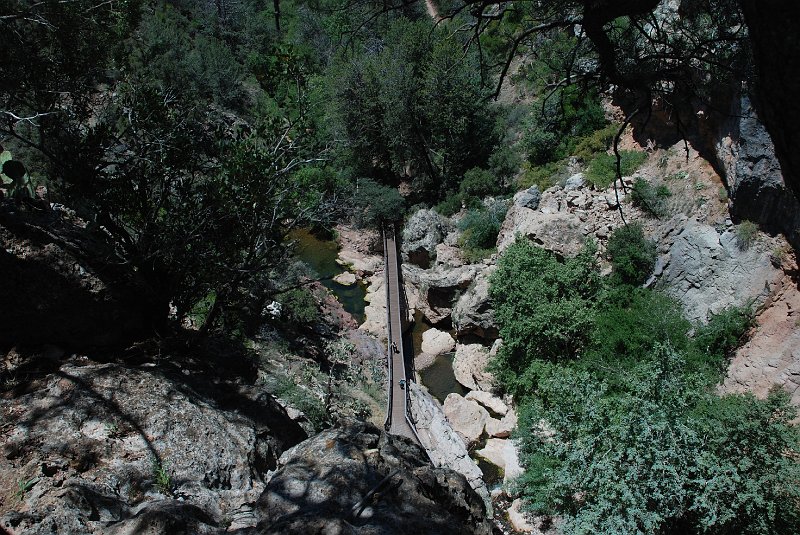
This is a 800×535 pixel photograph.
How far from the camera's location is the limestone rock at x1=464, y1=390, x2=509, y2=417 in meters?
13.0

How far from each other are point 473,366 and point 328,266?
791cm

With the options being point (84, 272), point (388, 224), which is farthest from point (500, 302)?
point (84, 272)

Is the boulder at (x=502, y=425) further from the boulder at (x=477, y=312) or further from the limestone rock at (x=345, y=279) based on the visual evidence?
the limestone rock at (x=345, y=279)

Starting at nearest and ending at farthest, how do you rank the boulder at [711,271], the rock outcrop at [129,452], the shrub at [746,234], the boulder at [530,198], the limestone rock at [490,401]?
the rock outcrop at [129,452] → the boulder at [711,271] → the shrub at [746,234] → the limestone rock at [490,401] → the boulder at [530,198]

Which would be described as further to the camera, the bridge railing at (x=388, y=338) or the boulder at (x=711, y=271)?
the bridge railing at (x=388, y=338)

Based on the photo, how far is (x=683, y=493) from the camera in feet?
23.7

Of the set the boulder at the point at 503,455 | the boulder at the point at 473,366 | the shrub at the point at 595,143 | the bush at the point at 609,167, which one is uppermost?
the shrub at the point at 595,143

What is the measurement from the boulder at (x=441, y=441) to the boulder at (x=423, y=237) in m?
6.49

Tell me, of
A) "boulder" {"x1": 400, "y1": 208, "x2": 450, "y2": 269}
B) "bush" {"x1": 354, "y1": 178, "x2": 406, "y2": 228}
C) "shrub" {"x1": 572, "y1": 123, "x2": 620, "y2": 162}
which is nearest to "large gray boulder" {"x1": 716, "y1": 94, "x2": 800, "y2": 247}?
"shrub" {"x1": 572, "y1": 123, "x2": 620, "y2": 162}

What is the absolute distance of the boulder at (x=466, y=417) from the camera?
1239cm

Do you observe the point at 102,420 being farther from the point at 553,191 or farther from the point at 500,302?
the point at 553,191

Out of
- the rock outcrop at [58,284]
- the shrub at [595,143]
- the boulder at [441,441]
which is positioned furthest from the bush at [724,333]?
the rock outcrop at [58,284]

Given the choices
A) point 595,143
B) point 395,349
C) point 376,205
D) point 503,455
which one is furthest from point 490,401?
point 376,205

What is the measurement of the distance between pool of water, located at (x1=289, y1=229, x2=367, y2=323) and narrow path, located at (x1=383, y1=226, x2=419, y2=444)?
1358 mm
